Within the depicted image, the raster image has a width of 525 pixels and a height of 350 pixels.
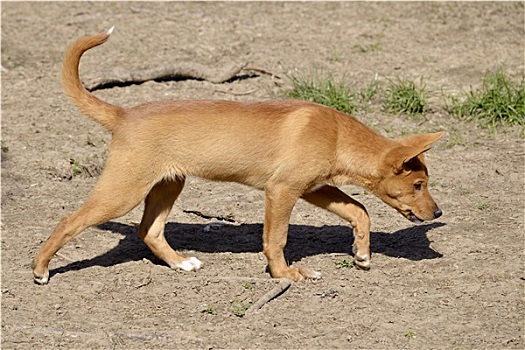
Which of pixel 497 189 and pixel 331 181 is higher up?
pixel 331 181

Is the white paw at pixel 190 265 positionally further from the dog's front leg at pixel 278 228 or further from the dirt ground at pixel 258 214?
the dog's front leg at pixel 278 228

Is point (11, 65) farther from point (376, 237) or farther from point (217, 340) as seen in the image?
point (217, 340)

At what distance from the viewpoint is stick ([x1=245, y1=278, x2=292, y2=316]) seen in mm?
6491

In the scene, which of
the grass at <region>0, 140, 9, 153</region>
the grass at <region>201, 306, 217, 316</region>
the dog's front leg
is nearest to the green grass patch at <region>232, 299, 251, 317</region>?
the grass at <region>201, 306, 217, 316</region>

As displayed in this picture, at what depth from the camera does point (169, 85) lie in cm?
A: 1102

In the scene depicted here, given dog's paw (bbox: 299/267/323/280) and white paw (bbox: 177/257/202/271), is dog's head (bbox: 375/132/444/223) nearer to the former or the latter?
dog's paw (bbox: 299/267/323/280)

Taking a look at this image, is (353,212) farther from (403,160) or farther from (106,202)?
(106,202)

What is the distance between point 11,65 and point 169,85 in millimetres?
2093

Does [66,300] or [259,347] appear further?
[66,300]

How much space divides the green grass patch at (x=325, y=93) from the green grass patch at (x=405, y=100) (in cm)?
39

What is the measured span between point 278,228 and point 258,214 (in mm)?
1380

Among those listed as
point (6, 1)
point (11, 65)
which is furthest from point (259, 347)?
point (6, 1)

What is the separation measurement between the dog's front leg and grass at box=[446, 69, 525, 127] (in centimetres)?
375

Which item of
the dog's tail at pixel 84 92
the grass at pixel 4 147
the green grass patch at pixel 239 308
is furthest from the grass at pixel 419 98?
the green grass patch at pixel 239 308
